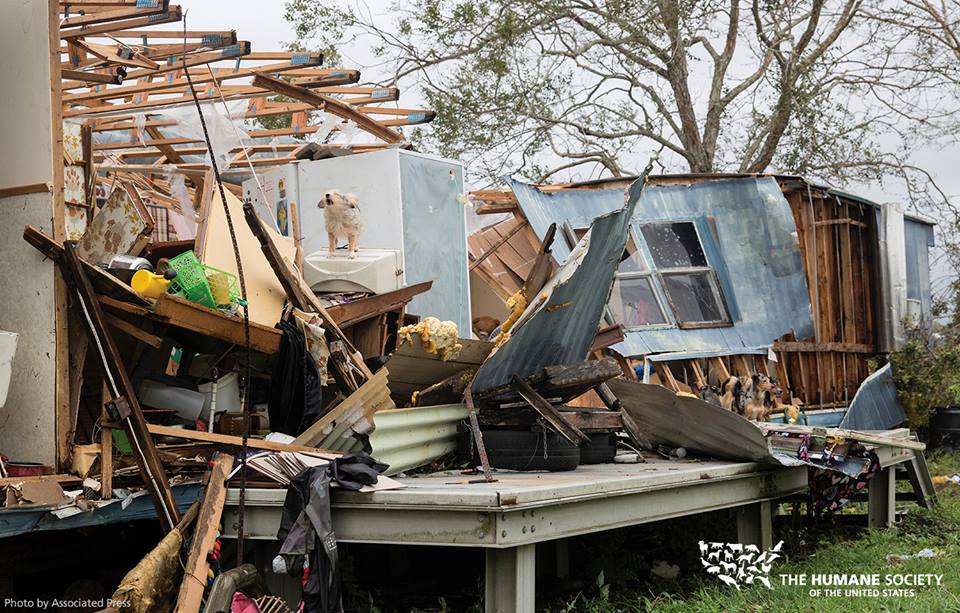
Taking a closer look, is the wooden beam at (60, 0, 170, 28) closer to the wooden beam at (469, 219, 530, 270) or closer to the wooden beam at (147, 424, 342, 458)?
the wooden beam at (147, 424, 342, 458)

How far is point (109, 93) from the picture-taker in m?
9.38

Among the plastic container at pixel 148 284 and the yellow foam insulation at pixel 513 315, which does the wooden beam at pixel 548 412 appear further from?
the plastic container at pixel 148 284

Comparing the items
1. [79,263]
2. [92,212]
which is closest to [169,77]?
[92,212]

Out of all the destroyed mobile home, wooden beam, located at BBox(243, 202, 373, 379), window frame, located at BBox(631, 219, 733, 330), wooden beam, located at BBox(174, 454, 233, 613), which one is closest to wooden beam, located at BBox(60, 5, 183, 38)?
the destroyed mobile home

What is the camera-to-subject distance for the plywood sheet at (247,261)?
7.01 meters

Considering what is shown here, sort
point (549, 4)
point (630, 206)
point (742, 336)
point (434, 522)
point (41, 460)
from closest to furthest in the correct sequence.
Answer: point (434, 522) < point (41, 460) < point (630, 206) < point (742, 336) < point (549, 4)

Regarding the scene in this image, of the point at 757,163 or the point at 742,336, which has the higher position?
the point at 757,163

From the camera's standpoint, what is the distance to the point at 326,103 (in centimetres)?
948

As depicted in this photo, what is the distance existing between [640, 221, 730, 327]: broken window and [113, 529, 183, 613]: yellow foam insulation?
7369 millimetres

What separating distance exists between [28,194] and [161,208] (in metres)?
4.20

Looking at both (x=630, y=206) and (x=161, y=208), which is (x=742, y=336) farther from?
(x=161, y=208)

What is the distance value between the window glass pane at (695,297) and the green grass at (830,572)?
300cm

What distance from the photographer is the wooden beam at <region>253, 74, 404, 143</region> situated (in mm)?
8680

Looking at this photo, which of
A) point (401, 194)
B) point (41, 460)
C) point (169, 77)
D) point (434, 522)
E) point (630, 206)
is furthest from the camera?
point (169, 77)
